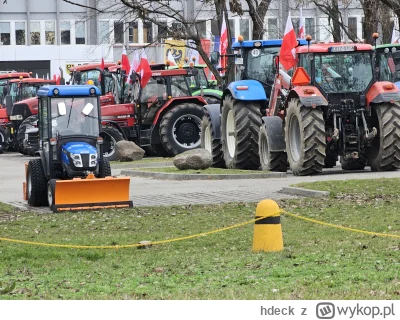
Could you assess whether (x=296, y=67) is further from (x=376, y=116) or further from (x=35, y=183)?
(x=35, y=183)

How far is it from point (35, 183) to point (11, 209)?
33.5 inches

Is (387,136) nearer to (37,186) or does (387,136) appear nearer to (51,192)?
(37,186)

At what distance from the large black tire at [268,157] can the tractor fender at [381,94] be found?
7.76 feet

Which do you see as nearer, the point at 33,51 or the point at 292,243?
the point at 292,243

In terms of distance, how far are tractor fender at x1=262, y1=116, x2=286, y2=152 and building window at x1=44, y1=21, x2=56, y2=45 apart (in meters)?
51.4

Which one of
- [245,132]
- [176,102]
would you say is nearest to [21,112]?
[176,102]

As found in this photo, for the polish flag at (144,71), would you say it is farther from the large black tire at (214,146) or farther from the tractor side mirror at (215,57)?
the tractor side mirror at (215,57)

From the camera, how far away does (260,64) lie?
1094 inches

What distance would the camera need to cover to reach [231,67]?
1249 inches

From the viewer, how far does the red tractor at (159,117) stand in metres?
34.4

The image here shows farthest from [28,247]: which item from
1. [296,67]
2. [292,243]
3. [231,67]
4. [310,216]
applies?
[231,67]

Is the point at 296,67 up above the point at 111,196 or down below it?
above

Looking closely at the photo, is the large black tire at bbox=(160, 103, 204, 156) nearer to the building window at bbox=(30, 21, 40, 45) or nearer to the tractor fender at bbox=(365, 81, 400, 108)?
the tractor fender at bbox=(365, 81, 400, 108)

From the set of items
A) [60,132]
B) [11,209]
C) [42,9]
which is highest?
[42,9]
